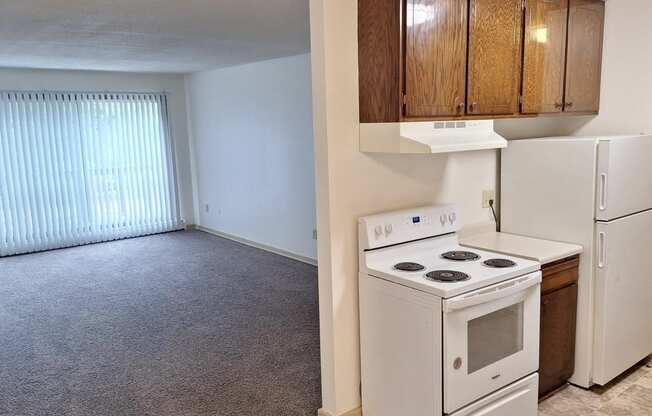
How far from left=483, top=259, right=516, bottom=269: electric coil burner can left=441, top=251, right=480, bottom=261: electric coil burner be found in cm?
10

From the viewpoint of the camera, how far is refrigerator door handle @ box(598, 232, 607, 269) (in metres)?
2.95

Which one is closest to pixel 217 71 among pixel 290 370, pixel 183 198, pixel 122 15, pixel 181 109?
pixel 181 109

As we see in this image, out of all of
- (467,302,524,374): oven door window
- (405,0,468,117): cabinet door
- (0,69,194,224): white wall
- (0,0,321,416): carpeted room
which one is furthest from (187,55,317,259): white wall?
(467,302,524,374): oven door window

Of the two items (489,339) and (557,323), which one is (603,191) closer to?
(557,323)

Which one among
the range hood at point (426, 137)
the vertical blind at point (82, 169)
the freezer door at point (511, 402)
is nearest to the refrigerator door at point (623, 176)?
the range hood at point (426, 137)

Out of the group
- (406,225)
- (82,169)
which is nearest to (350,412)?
(406,225)

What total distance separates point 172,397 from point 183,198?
5.25 metres

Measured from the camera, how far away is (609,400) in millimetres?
2992

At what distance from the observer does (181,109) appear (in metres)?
7.98

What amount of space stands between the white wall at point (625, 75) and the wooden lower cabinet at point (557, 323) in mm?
1051

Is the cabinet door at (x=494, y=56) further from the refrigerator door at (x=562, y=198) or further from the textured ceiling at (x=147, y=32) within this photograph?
the textured ceiling at (x=147, y=32)

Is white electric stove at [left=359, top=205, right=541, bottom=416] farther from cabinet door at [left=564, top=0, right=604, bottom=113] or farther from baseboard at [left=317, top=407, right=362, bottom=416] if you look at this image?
cabinet door at [left=564, top=0, right=604, bottom=113]

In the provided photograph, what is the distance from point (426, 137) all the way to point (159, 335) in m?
2.72

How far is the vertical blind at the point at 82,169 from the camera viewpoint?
6.63 meters
